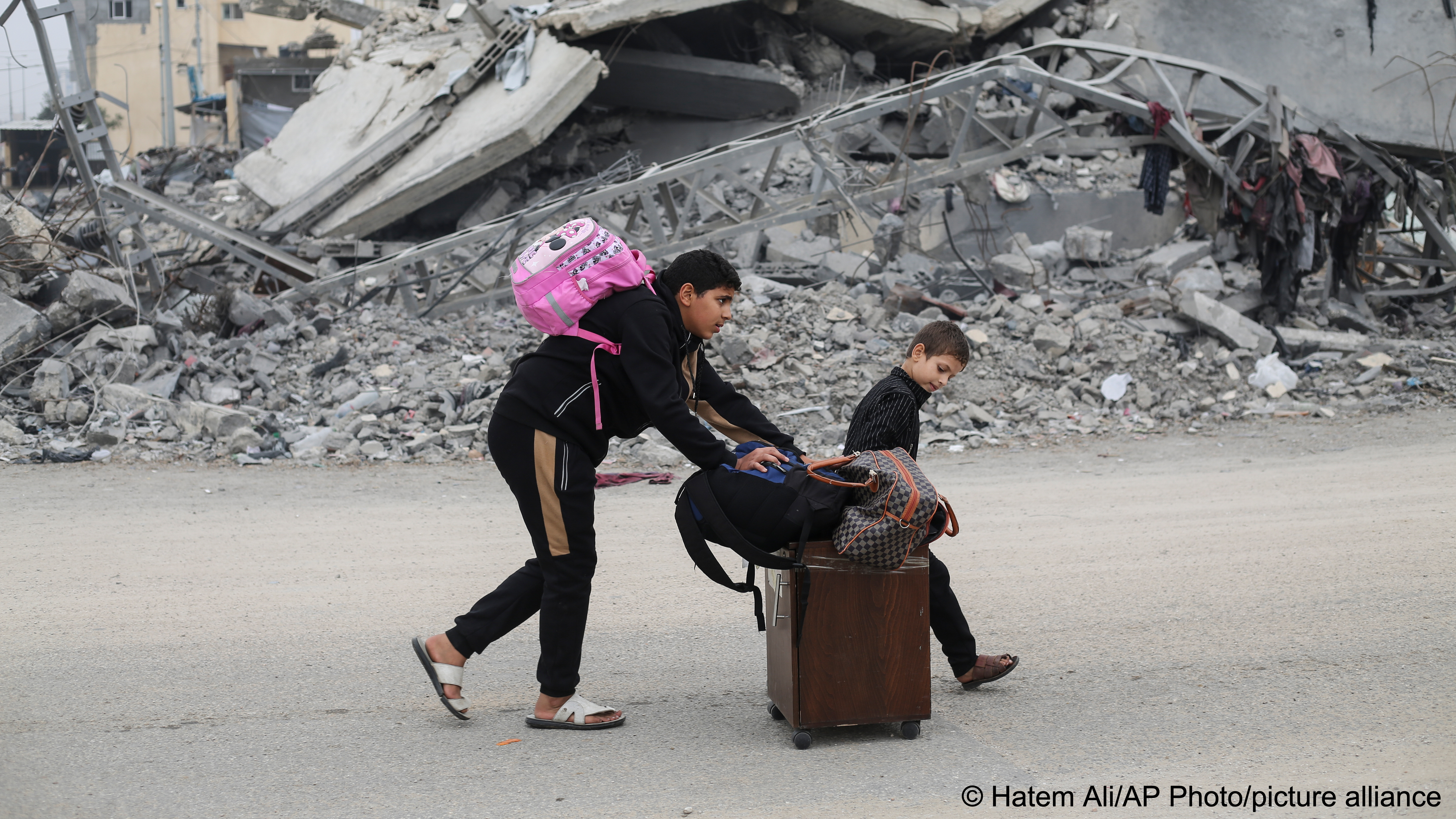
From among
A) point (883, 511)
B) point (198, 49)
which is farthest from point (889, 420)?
point (198, 49)

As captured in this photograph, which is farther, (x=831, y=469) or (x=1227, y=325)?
(x=1227, y=325)

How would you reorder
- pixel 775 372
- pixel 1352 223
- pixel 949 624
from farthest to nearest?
pixel 1352 223, pixel 775 372, pixel 949 624

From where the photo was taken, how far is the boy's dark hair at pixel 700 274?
3.26 metres

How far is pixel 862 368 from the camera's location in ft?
33.7

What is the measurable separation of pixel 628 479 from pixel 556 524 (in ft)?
14.6

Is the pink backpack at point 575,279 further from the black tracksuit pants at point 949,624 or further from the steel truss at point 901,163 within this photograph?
the steel truss at point 901,163

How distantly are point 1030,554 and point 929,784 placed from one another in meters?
2.84

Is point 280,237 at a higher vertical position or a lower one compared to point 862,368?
higher

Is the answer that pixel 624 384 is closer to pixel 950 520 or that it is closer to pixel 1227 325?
pixel 950 520

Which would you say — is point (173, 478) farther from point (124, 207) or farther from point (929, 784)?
point (929, 784)

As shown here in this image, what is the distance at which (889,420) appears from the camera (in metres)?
3.46

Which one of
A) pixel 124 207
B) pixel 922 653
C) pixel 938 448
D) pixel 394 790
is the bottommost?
pixel 938 448

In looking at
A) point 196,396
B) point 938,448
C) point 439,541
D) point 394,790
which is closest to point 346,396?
point 196,396

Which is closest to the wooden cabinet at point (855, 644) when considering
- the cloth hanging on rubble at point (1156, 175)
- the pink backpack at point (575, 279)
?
the pink backpack at point (575, 279)
